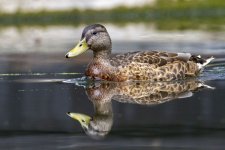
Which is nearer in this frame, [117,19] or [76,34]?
[76,34]

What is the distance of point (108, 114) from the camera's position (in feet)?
42.6

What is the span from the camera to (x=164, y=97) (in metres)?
14.4

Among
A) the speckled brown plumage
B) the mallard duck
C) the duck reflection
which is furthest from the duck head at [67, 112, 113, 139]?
the mallard duck

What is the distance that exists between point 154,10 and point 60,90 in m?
38.8

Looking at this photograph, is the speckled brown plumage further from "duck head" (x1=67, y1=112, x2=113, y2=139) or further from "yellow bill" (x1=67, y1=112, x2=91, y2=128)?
"duck head" (x1=67, y1=112, x2=113, y2=139)

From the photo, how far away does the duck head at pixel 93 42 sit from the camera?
17.2 m

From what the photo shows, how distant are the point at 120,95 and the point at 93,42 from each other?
2576 millimetres

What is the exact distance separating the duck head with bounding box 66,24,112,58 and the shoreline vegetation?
3098 cm

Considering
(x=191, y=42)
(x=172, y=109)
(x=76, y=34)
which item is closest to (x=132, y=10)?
(x=76, y=34)

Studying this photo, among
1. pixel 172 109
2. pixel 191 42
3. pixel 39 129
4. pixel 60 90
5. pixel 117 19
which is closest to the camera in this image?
pixel 39 129

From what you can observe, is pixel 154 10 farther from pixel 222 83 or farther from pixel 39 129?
pixel 39 129

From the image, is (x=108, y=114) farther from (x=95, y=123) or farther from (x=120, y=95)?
(x=120, y=95)

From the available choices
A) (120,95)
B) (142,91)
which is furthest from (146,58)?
(120,95)

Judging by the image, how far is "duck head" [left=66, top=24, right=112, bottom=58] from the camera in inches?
679
